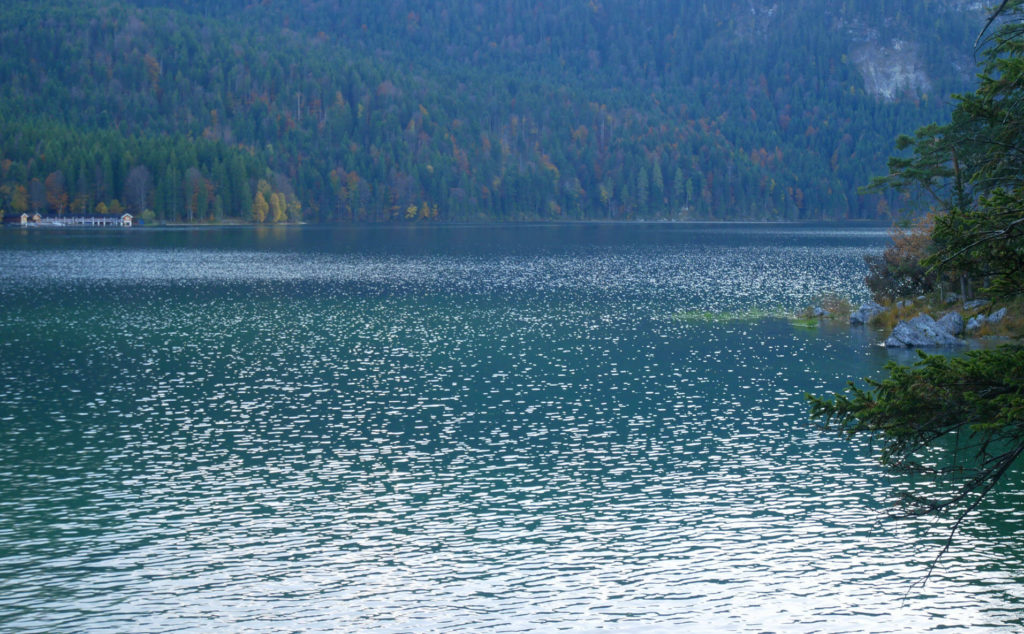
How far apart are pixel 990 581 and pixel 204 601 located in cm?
1591

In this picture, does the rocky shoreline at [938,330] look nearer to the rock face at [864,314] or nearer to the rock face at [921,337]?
the rock face at [921,337]

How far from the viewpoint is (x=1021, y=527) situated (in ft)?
81.4

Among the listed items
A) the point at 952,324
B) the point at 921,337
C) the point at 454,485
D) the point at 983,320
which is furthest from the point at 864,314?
the point at 454,485

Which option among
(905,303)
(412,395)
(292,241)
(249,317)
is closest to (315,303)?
(249,317)

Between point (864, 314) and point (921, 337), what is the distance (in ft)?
32.7

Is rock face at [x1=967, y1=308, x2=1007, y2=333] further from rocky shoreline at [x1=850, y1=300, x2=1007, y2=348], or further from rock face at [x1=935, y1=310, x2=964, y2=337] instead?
rock face at [x1=935, y1=310, x2=964, y2=337]

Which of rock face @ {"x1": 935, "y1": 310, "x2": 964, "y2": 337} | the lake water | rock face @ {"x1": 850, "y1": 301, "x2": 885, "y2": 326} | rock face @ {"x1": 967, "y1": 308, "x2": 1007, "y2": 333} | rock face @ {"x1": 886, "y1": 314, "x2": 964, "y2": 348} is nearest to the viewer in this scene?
the lake water

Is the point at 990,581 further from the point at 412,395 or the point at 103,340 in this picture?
the point at 103,340

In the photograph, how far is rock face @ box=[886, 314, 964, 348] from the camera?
51.5m

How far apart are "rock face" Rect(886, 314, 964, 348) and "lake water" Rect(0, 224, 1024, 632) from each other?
233cm

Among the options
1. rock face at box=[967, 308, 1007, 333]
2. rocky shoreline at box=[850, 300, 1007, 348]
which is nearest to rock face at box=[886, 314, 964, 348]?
rocky shoreline at box=[850, 300, 1007, 348]

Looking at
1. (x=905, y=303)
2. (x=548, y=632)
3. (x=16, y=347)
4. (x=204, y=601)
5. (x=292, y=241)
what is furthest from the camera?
(x=292, y=241)

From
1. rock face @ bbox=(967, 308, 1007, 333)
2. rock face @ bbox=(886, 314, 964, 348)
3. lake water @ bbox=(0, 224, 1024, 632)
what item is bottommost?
lake water @ bbox=(0, 224, 1024, 632)

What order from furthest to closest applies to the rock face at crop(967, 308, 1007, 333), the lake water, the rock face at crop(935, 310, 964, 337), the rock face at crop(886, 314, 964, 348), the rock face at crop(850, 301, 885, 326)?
1. the rock face at crop(850, 301, 885, 326)
2. the rock face at crop(967, 308, 1007, 333)
3. the rock face at crop(935, 310, 964, 337)
4. the rock face at crop(886, 314, 964, 348)
5. the lake water
